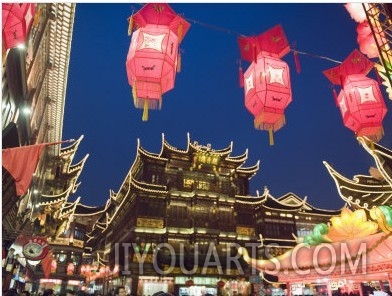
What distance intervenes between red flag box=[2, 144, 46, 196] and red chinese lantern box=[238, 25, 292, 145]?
4464mm

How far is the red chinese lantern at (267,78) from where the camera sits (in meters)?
6.84

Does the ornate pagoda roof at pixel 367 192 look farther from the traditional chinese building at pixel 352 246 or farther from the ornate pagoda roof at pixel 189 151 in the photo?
the ornate pagoda roof at pixel 189 151

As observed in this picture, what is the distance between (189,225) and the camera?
29.8 meters

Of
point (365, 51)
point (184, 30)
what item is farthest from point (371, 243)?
point (184, 30)

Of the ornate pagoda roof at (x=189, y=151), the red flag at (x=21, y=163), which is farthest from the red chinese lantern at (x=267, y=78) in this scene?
the ornate pagoda roof at (x=189, y=151)

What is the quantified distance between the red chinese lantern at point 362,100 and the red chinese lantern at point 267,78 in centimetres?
162

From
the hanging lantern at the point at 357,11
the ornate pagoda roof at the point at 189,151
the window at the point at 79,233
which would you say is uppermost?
the ornate pagoda roof at the point at 189,151

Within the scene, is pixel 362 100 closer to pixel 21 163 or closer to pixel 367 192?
pixel 21 163

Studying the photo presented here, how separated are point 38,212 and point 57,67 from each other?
992cm

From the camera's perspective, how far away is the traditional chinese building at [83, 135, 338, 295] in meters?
27.5

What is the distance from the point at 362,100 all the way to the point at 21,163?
7.25 metres

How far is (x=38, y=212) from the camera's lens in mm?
19266

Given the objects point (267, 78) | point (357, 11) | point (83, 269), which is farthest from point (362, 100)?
point (83, 269)

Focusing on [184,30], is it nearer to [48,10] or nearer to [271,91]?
[271,91]
